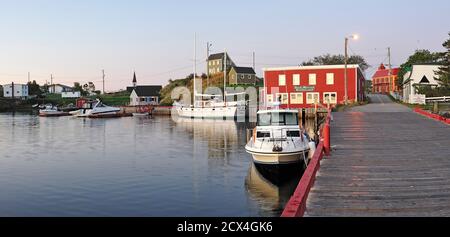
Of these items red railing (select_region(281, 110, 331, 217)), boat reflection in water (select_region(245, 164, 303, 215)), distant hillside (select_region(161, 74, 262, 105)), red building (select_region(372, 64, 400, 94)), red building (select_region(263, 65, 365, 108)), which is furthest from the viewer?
red building (select_region(372, 64, 400, 94))

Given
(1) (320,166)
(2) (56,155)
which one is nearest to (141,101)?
(2) (56,155)

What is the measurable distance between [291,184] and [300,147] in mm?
1752

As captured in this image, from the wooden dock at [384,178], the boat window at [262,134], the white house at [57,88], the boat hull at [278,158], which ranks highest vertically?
the white house at [57,88]

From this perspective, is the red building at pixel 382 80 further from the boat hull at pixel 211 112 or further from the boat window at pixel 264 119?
the boat window at pixel 264 119

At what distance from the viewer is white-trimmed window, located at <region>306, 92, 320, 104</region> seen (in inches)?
2655

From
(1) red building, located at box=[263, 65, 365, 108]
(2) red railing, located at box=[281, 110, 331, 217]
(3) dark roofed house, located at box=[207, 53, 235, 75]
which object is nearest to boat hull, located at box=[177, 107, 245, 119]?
(1) red building, located at box=[263, 65, 365, 108]

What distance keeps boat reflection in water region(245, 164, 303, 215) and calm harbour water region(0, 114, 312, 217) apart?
0.15ft

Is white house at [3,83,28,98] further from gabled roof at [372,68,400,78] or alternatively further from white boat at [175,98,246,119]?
gabled roof at [372,68,400,78]

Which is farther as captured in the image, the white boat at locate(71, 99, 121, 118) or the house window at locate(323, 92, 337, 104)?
the white boat at locate(71, 99, 121, 118)

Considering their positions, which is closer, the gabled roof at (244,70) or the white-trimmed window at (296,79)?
the white-trimmed window at (296,79)

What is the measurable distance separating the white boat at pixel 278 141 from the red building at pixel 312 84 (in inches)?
1702

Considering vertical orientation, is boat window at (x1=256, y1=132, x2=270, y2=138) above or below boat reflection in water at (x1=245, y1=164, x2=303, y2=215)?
above

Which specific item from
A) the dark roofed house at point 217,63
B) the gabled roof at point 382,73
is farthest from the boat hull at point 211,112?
the gabled roof at point 382,73

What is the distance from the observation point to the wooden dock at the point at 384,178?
342 inches
